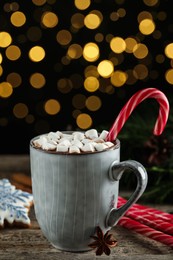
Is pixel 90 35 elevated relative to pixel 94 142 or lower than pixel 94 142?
elevated

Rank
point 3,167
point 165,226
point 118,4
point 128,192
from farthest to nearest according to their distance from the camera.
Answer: point 118,4, point 3,167, point 128,192, point 165,226

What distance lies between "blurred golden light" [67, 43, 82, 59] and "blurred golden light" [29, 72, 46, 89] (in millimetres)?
133

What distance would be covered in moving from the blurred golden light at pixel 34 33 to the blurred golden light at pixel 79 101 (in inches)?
10.4

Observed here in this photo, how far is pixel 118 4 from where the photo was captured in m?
1.90

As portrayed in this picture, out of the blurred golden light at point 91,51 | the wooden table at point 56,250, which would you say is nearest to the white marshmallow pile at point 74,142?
the wooden table at point 56,250

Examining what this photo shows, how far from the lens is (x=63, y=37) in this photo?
1.93 meters

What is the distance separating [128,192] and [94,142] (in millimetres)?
478

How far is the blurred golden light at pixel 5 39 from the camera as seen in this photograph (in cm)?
192

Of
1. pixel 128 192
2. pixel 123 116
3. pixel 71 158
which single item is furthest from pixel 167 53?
pixel 71 158

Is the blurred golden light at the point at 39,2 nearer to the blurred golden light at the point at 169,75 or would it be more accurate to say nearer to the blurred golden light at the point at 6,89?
the blurred golden light at the point at 6,89

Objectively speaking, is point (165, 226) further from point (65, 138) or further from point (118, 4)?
point (118, 4)

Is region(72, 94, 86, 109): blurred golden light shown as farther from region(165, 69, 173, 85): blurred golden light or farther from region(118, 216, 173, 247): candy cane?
region(118, 216, 173, 247): candy cane

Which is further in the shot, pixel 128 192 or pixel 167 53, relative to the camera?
pixel 167 53

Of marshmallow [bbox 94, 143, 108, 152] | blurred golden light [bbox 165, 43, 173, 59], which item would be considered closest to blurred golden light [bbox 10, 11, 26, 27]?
blurred golden light [bbox 165, 43, 173, 59]
